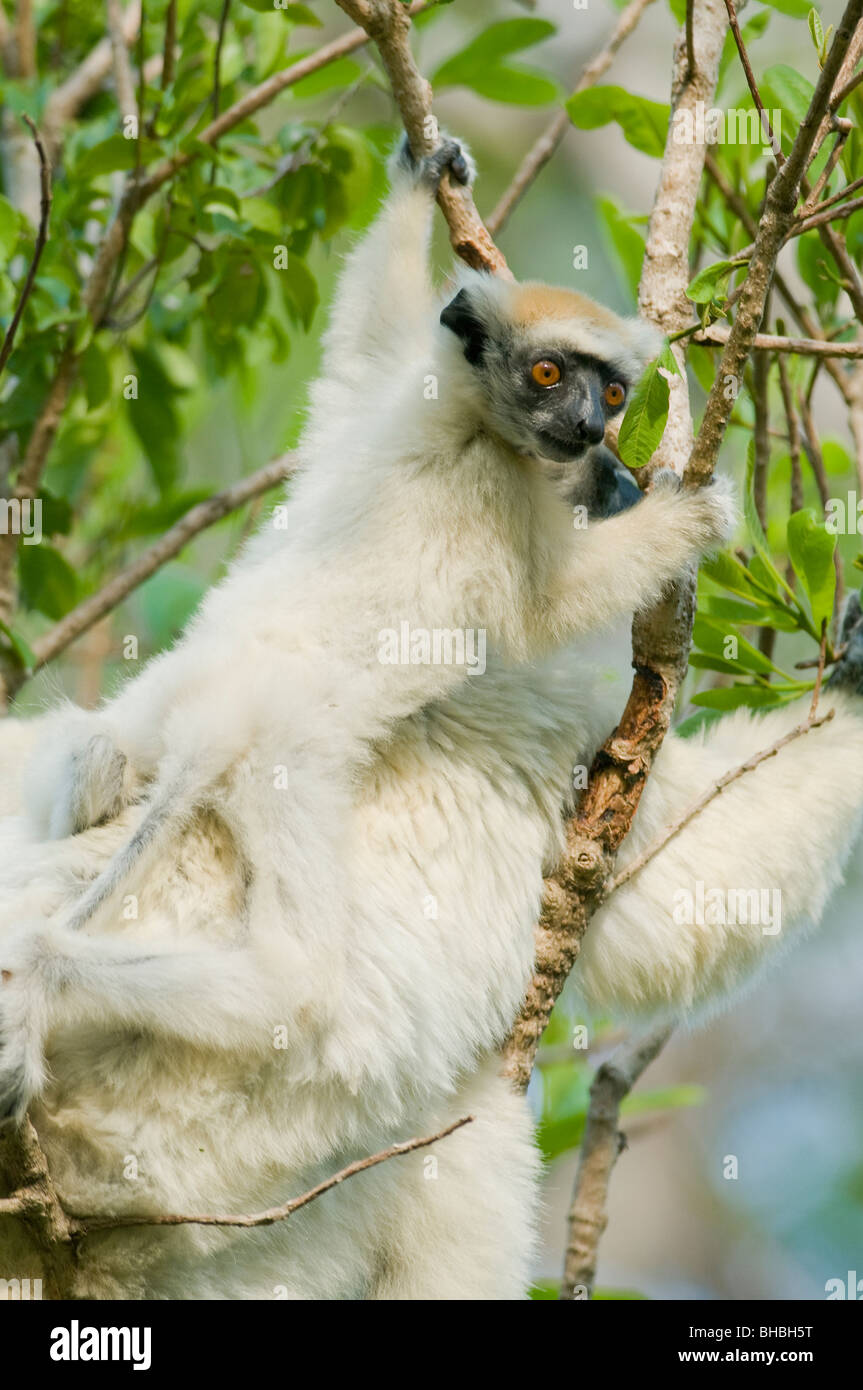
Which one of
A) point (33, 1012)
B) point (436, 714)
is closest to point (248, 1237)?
point (33, 1012)

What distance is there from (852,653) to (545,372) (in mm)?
1423

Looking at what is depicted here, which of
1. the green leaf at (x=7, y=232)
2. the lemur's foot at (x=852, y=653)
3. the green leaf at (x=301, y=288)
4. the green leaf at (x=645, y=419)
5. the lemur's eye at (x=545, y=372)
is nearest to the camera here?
the green leaf at (x=645, y=419)

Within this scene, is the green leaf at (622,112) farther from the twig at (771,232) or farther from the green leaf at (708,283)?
the green leaf at (708,283)

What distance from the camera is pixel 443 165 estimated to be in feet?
16.5

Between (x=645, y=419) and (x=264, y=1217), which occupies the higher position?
(x=645, y=419)

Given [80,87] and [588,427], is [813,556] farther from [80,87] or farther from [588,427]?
[80,87]

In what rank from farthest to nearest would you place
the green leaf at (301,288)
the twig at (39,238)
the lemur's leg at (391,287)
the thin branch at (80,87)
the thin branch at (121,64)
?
the thin branch at (80,87), the thin branch at (121,64), the green leaf at (301,288), the lemur's leg at (391,287), the twig at (39,238)

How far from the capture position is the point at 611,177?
10617 millimetres

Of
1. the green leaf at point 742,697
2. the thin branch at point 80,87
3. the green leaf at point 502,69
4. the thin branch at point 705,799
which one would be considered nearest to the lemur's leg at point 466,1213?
the thin branch at point 705,799

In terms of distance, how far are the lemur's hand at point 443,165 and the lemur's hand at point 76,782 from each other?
7.81 feet

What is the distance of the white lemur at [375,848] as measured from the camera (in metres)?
3.64

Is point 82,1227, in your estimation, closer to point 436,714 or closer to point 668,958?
point 436,714

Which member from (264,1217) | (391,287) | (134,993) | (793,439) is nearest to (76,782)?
(134,993)

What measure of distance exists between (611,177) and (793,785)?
7.31 meters
